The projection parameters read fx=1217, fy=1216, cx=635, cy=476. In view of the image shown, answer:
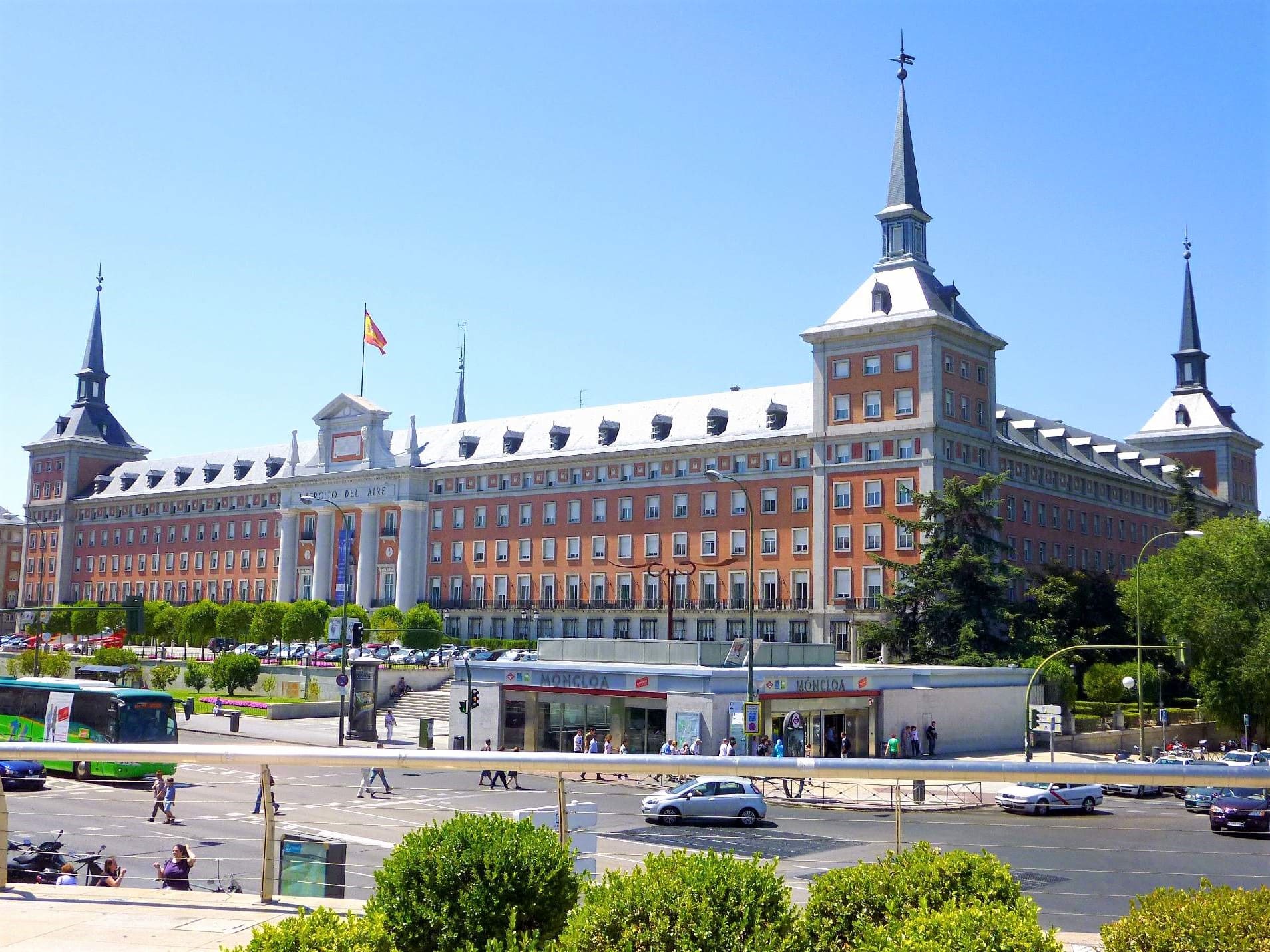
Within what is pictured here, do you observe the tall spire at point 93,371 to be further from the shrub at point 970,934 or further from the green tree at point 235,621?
the shrub at point 970,934

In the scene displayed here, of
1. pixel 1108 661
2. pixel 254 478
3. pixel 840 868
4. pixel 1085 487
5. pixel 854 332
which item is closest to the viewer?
pixel 840 868

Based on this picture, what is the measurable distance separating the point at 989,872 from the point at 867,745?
40.9m

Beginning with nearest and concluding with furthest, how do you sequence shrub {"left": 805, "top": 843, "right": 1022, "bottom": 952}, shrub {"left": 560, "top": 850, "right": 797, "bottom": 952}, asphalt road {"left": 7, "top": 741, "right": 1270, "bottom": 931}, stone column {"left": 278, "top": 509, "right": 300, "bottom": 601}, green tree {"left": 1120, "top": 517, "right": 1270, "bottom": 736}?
shrub {"left": 560, "top": 850, "right": 797, "bottom": 952} < shrub {"left": 805, "top": 843, "right": 1022, "bottom": 952} < asphalt road {"left": 7, "top": 741, "right": 1270, "bottom": 931} < green tree {"left": 1120, "top": 517, "right": 1270, "bottom": 736} < stone column {"left": 278, "top": 509, "right": 300, "bottom": 601}

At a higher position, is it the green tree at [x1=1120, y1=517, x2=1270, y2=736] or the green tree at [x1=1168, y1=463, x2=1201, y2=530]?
the green tree at [x1=1168, y1=463, x2=1201, y2=530]

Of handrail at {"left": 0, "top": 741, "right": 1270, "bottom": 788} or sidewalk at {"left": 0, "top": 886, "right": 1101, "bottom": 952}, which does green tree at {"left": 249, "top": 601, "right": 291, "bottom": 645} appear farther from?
handrail at {"left": 0, "top": 741, "right": 1270, "bottom": 788}

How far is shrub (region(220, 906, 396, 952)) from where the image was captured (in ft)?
16.3

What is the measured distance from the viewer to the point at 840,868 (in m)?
5.83

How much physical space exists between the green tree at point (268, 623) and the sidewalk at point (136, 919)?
236 ft

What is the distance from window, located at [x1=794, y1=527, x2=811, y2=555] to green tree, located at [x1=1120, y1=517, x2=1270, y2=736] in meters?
20.0

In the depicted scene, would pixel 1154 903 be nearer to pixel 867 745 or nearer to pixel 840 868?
pixel 840 868

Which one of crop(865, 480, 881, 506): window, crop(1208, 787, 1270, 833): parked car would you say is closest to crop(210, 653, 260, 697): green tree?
crop(865, 480, 881, 506): window

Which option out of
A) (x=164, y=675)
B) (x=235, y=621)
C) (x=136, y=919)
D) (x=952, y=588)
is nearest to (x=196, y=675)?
(x=164, y=675)

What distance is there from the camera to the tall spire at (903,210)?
70.7 meters

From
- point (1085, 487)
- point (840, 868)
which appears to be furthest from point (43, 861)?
point (1085, 487)
